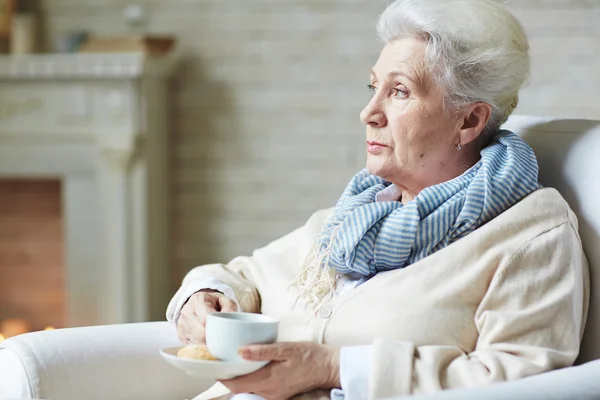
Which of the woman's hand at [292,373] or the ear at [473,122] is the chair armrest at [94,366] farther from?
the ear at [473,122]

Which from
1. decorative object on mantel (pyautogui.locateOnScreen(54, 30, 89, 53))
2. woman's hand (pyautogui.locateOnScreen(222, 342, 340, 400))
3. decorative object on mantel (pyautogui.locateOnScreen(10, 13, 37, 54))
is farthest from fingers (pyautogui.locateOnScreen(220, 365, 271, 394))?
decorative object on mantel (pyautogui.locateOnScreen(10, 13, 37, 54))

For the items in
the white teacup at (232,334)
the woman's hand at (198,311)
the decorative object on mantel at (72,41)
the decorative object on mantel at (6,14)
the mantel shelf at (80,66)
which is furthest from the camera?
the decorative object on mantel at (6,14)

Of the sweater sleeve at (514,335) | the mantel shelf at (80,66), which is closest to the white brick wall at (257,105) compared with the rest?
the mantel shelf at (80,66)

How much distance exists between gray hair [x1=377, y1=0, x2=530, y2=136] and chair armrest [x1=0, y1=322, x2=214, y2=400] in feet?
2.32

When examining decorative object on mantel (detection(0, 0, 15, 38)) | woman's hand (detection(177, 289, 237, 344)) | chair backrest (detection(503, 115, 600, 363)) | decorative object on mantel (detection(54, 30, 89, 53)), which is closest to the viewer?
chair backrest (detection(503, 115, 600, 363))

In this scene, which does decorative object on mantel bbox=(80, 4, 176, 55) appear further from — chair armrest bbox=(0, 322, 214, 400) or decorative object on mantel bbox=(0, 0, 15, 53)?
chair armrest bbox=(0, 322, 214, 400)

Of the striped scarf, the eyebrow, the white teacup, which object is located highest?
the eyebrow

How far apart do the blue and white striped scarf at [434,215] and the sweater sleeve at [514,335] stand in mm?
110

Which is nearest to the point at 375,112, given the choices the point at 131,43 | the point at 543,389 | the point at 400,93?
the point at 400,93

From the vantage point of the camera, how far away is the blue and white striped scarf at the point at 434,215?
4.97 ft

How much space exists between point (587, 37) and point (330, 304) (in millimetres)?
2148

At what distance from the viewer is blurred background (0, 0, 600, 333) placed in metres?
3.46

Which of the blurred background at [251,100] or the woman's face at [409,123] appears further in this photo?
the blurred background at [251,100]

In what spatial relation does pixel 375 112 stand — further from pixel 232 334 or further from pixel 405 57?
pixel 232 334
